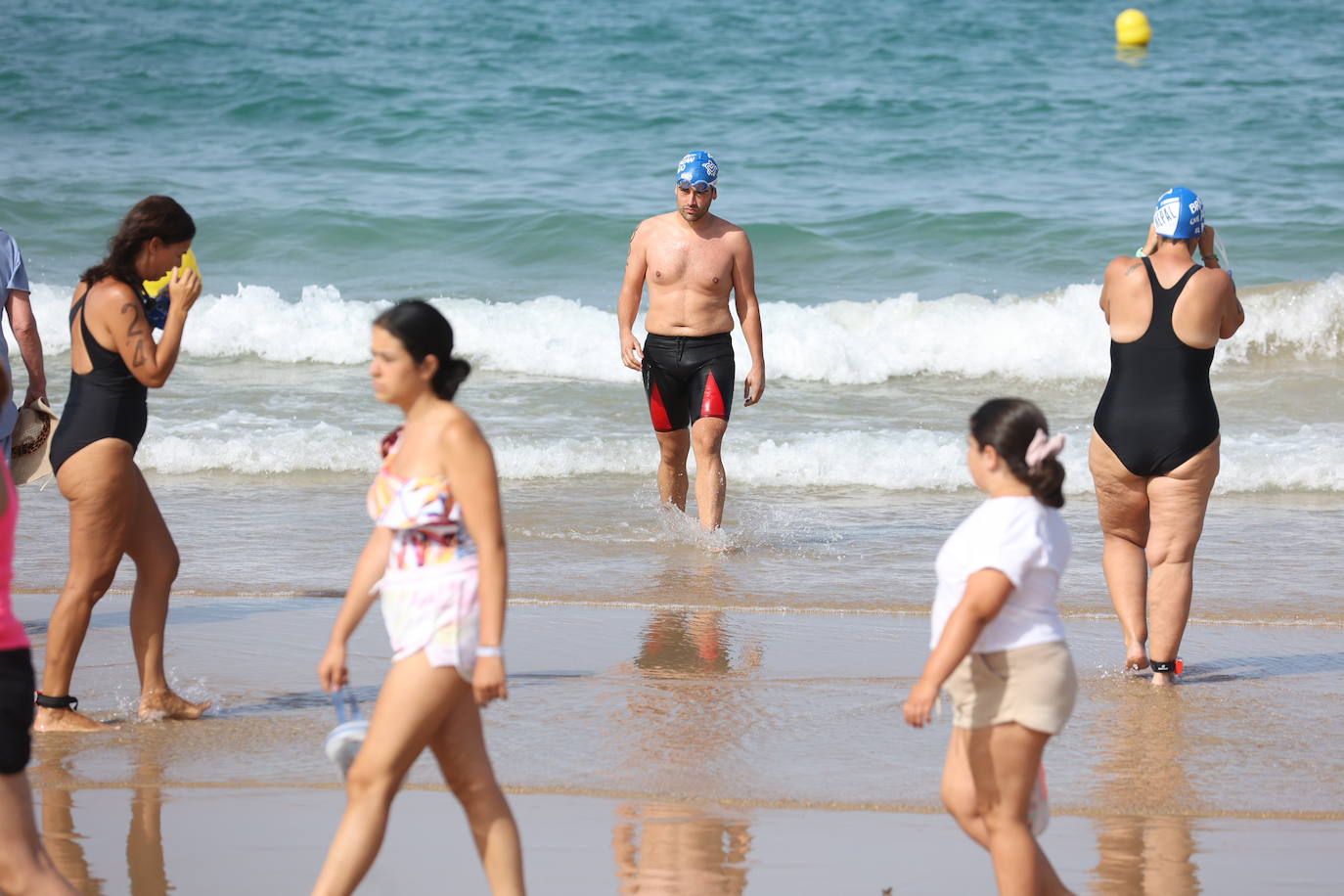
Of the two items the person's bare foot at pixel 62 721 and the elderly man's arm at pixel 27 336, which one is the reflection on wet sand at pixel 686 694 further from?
the elderly man's arm at pixel 27 336

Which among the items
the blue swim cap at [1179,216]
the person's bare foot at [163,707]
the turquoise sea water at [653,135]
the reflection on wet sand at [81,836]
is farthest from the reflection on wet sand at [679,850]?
the turquoise sea water at [653,135]

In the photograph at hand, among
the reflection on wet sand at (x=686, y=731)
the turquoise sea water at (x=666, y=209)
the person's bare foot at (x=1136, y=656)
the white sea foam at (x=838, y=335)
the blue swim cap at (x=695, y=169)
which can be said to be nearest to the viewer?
the reflection on wet sand at (x=686, y=731)

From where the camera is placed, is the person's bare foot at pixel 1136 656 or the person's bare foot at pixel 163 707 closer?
the person's bare foot at pixel 163 707

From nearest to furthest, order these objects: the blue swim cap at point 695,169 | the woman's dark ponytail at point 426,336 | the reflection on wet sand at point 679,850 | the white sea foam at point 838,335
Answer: the woman's dark ponytail at point 426,336 → the reflection on wet sand at point 679,850 → the blue swim cap at point 695,169 → the white sea foam at point 838,335

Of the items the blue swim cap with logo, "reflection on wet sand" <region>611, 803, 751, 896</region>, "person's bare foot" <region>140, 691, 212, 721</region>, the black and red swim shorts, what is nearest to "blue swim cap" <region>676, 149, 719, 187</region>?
the blue swim cap with logo

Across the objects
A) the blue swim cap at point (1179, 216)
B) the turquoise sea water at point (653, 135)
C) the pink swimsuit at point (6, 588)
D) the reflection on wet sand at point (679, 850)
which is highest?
the turquoise sea water at point (653, 135)

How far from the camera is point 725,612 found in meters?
7.34

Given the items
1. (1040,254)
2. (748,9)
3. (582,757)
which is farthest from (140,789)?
(748,9)

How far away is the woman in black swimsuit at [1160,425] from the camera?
5793mm

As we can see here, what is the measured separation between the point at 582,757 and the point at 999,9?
27752 millimetres

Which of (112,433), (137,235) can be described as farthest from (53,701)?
(137,235)

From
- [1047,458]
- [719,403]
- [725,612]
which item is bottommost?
[725,612]

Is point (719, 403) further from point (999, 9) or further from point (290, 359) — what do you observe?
point (999, 9)

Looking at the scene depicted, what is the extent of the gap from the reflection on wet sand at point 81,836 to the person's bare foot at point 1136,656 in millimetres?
3569
